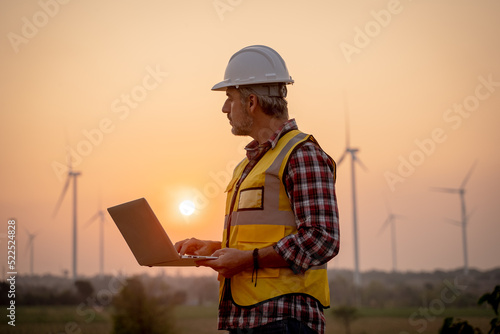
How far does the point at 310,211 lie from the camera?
13.8 feet

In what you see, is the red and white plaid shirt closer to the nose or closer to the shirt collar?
the shirt collar

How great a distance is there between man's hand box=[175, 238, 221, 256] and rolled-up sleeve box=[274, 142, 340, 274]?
0.92 m

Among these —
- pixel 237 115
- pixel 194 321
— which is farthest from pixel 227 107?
pixel 194 321

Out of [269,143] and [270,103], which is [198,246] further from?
[270,103]

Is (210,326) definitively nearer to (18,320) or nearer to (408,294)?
(18,320)

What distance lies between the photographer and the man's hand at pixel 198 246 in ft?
16.5

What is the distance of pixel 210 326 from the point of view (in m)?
63.3

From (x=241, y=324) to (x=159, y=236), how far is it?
0.68 metres

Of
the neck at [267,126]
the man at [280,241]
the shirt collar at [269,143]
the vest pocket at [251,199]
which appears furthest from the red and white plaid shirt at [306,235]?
the neck at [267,126]

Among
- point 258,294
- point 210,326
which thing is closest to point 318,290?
point 258,294

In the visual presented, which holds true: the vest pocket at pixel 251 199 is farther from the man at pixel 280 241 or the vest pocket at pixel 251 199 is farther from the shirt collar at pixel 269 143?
the shirt collar at pixel 269 143

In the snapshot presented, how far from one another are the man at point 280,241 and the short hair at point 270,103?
1 centimetres

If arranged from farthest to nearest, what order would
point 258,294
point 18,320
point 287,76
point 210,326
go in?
point 210,326 < point 18,320 < point 287,76 < point 258,294

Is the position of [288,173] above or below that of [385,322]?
above
